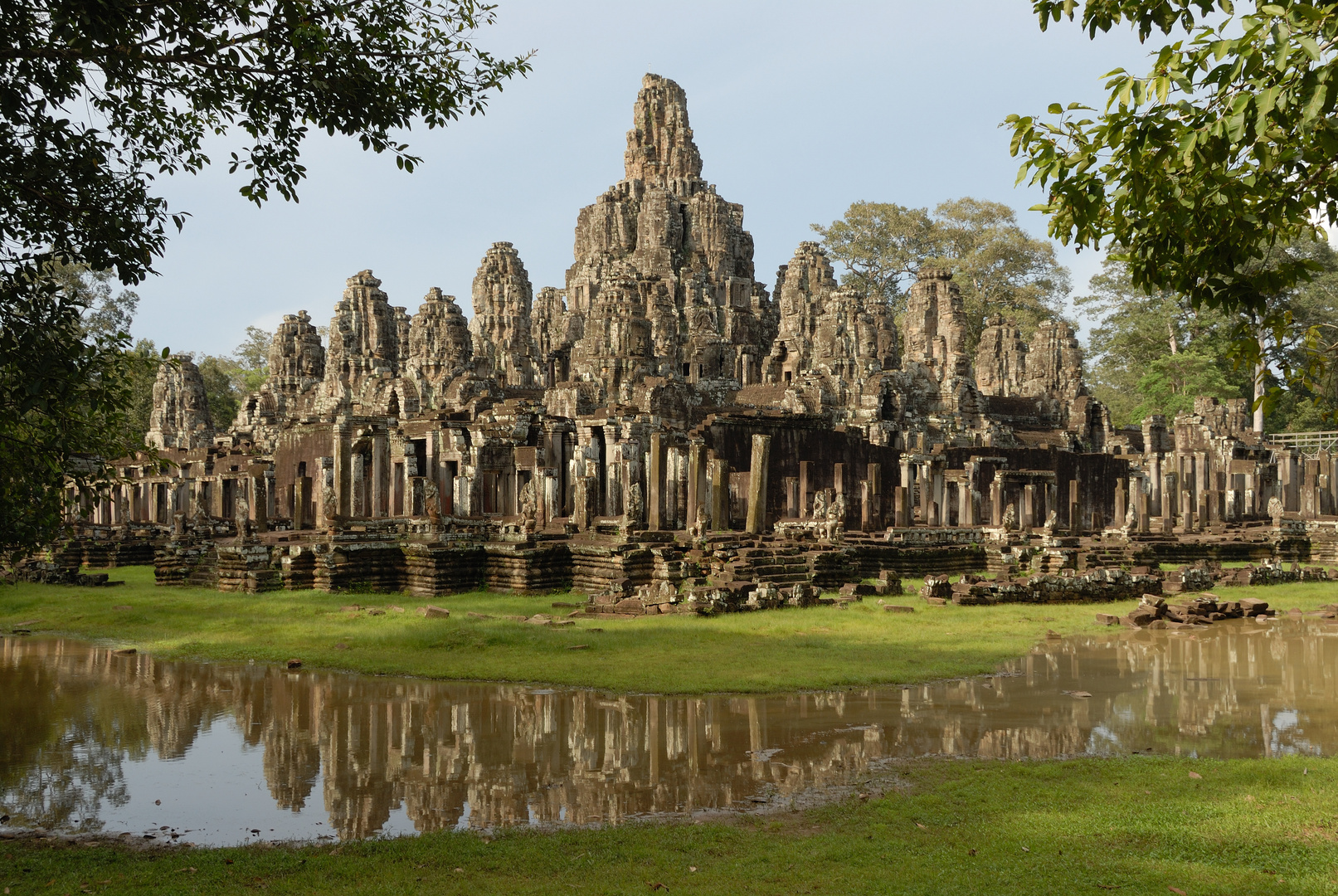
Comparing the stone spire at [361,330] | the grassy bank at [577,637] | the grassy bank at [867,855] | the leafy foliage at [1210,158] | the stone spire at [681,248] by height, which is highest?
the stone spire at [681,248]

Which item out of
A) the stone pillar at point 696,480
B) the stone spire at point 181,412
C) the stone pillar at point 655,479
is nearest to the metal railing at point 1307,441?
the stone pillar at point 696,480

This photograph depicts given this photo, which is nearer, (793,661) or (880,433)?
(793,661)

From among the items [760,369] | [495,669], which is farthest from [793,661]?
[760,369]

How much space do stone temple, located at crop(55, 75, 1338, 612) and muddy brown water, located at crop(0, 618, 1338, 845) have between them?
2.45 metres

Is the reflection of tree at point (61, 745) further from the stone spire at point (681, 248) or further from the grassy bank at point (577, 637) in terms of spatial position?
the stone spire at point (681, 248)

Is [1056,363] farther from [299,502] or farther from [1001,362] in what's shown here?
[299,502]

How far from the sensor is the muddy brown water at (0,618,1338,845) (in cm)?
770

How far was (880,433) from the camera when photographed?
3641cm

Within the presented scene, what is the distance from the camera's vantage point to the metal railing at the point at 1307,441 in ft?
137

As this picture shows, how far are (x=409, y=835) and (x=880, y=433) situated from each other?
30972 mm

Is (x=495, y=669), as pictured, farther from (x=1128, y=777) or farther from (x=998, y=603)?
(x=998, y=603)

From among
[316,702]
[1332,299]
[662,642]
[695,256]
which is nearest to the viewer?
[316,702]

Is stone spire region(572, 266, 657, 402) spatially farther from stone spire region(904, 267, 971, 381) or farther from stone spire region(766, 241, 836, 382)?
stone spire region(904, 267, 971, 381)

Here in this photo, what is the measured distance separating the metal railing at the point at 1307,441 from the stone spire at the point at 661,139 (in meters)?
34.5
